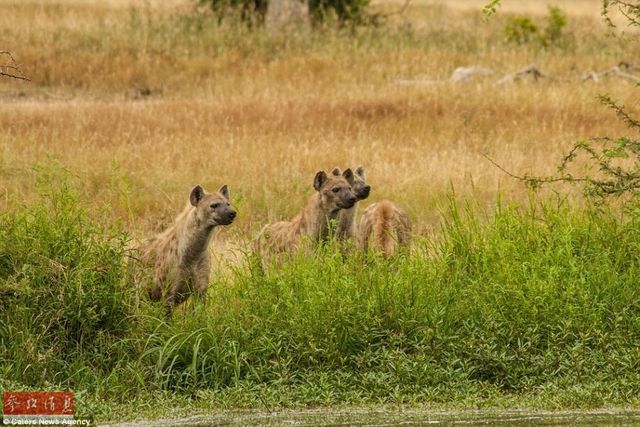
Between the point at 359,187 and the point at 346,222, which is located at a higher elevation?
the point at 359,187

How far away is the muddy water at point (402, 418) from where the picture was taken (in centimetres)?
875

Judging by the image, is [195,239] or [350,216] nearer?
[195,239]

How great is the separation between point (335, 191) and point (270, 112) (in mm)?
8247

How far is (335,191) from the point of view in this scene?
12109mm

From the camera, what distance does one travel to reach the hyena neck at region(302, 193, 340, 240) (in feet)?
39.9

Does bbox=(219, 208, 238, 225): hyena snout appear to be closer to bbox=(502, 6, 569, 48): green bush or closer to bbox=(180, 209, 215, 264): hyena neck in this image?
bbox=(180, 209, 215, 264): hyena neck

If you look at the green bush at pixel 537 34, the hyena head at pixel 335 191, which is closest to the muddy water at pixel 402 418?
the hyena head at pixel 335 191

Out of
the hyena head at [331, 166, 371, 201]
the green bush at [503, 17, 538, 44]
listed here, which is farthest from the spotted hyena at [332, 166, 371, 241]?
the green bush at [503, 17, 538, 44]

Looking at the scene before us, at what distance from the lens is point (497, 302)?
10.1m

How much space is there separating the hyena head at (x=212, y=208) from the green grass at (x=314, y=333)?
0.57m

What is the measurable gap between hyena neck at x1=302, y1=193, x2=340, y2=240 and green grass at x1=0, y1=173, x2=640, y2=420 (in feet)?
5.35

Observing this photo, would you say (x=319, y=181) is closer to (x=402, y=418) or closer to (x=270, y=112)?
(x=402, y=418)

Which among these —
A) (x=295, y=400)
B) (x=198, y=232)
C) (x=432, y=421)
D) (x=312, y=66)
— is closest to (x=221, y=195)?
(x=198, y=232)

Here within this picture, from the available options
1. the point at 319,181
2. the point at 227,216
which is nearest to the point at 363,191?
the point at 319,181
